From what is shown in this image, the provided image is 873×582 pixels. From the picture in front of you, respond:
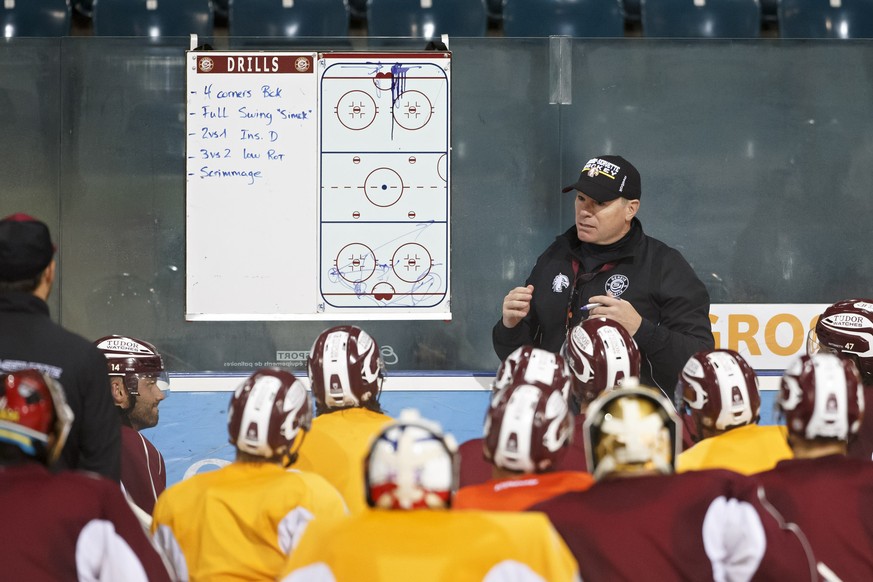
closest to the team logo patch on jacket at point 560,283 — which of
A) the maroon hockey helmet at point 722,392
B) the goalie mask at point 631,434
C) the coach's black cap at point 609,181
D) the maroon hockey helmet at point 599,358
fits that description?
the coach's black cap at point 609,181

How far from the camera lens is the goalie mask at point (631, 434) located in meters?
2.35

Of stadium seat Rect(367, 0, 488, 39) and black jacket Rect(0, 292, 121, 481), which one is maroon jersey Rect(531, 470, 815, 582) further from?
stadium seat Rect(367, 0, 488, 39)

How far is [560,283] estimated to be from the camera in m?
4.29

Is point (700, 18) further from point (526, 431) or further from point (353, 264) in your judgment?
point (526, 431)

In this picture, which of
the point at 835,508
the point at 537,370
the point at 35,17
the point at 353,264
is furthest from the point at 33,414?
the point at 35,17

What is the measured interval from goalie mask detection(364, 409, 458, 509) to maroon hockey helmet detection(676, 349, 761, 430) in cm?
139

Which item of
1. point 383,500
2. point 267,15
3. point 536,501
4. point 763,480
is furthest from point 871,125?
point 383,500

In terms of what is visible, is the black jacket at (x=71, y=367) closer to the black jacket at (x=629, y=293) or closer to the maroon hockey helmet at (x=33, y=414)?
the maroon hockey helmet at (x=33, y=414)

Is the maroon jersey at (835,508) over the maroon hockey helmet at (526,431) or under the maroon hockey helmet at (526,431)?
under

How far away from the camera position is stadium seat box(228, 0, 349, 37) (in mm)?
6824

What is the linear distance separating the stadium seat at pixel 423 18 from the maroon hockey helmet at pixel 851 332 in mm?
3529

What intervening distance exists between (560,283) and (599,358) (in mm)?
792

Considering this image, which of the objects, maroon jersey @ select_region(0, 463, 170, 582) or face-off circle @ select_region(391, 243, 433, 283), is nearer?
maroon jersey @ select_region(0, 463, 170, 582)

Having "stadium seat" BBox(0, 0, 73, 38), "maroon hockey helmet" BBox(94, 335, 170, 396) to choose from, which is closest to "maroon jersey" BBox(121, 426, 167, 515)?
"maroon hockey helmet" BBox(94, 335, 170, 396)
